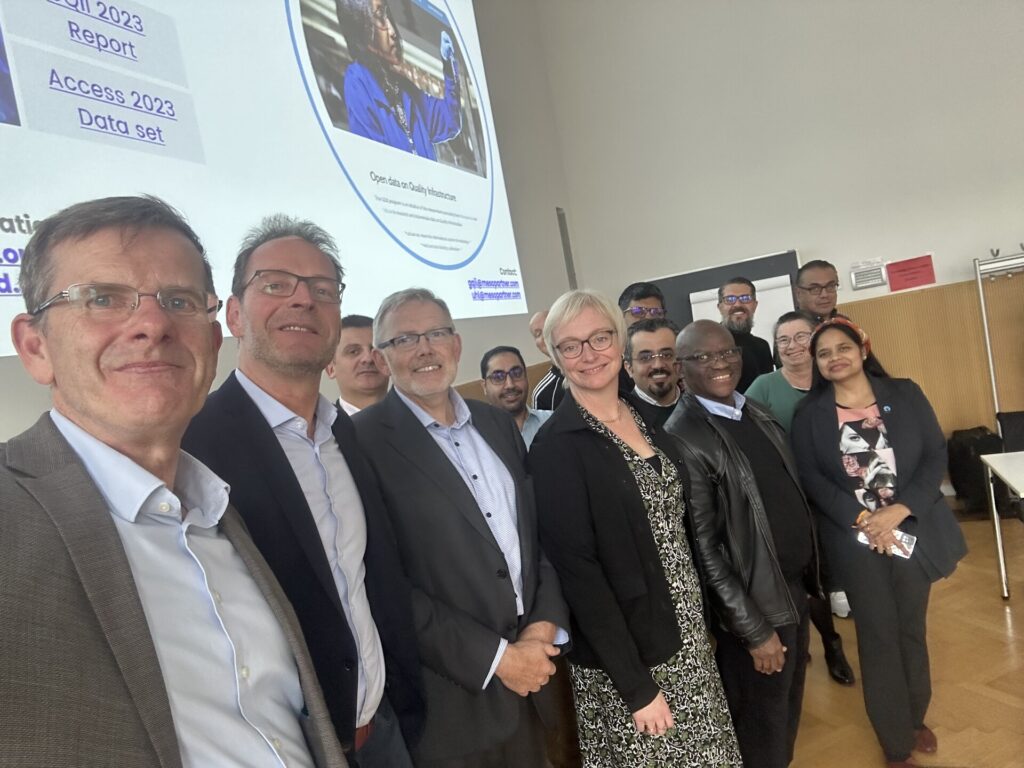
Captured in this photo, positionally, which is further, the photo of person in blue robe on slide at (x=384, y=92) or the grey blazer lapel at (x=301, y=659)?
the photo of person in blue robe on slide at (x=384, y=92)

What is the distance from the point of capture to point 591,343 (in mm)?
1581

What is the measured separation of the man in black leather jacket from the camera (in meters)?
1.67

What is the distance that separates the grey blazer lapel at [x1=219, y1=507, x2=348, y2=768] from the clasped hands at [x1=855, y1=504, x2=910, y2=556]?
1.83m

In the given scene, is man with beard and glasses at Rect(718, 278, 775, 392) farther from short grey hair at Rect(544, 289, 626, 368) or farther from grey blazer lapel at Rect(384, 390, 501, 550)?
grey blazer lapel at Rect(384, 390, 501, 550)

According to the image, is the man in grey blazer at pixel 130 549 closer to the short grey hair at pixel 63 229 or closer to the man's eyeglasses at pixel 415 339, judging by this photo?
the short grey hair at pixel 63 229

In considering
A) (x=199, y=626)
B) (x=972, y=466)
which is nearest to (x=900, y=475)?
(x=199, y=626)

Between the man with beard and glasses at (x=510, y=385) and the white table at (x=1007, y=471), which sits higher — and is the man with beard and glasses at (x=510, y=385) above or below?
above

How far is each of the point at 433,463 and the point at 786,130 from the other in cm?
522

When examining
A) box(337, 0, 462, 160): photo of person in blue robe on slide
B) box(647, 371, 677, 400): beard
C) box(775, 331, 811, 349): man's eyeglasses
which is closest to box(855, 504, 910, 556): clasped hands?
box(647, 371, 677, 400): beard

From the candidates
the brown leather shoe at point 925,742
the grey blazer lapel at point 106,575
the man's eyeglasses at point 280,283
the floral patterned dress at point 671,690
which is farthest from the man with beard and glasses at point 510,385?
the grey blazer lapel at point 106,575

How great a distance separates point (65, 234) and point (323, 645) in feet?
2.43

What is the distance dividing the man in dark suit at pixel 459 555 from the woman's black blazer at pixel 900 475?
118 cm

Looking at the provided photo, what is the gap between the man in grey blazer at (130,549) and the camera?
0.57m

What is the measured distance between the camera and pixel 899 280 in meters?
4.96
